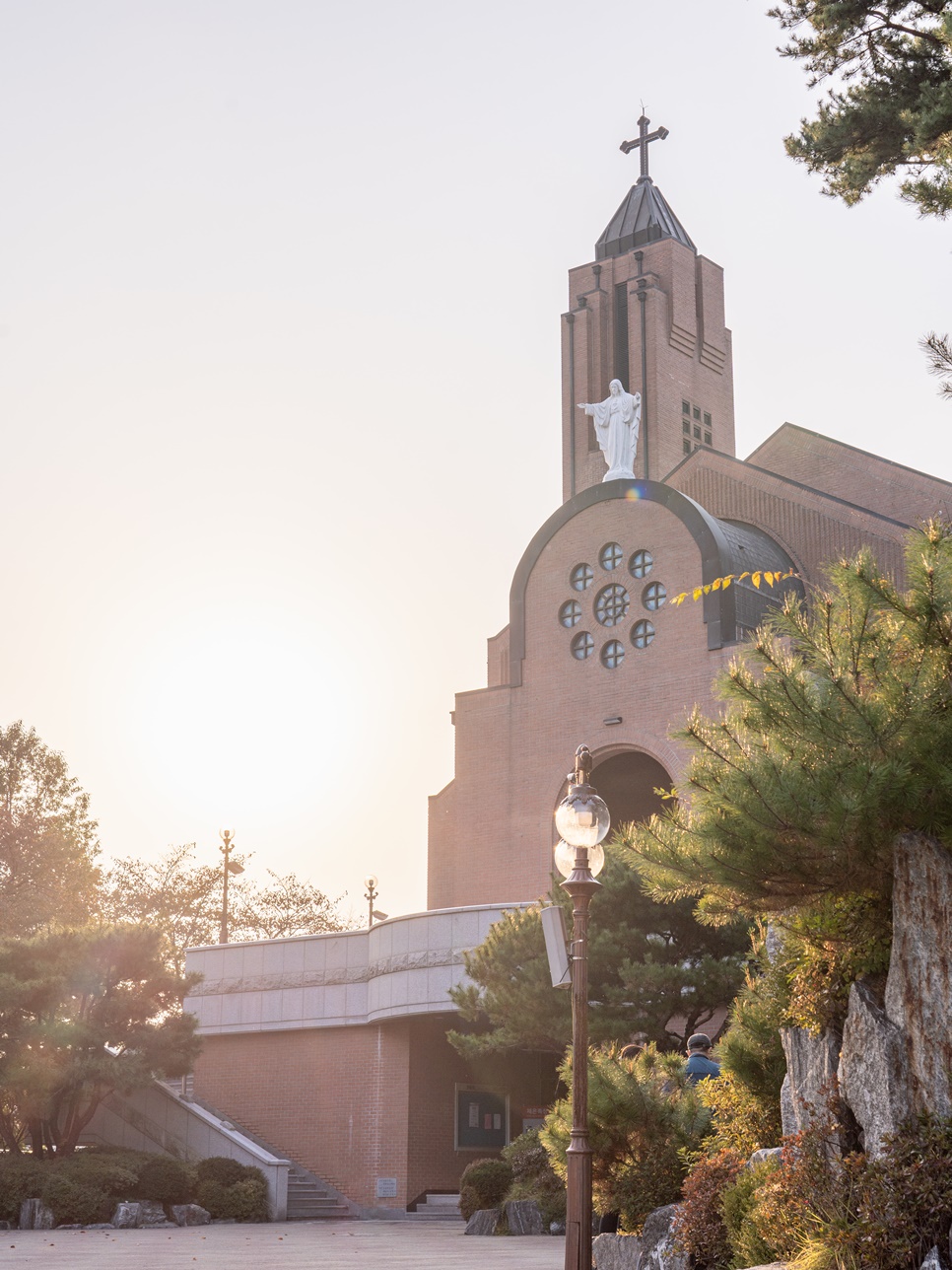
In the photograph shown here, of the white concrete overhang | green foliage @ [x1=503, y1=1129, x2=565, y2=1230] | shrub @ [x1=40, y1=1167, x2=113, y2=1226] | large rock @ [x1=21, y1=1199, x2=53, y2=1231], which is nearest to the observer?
A: green foliage @ [x1=503, y1=1129, x2=565, y2=1230]

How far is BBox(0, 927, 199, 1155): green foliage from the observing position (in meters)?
24.6

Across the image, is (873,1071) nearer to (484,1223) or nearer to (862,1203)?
(862,1203)

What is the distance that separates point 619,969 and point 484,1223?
160 inches

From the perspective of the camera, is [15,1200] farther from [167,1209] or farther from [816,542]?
[816,542]

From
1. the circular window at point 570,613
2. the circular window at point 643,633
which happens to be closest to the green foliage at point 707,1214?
the circular window at point 643,633

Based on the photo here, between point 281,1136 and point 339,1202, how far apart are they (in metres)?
2.07

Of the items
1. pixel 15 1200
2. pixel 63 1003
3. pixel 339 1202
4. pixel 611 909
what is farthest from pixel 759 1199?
pixel 339 1202

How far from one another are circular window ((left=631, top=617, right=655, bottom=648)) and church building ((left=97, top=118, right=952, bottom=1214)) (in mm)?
36

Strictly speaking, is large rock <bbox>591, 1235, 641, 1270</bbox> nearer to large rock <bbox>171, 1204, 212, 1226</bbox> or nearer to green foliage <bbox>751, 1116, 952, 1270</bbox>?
green foliage <bbox>751, 1116, 952, 1270</bbox>

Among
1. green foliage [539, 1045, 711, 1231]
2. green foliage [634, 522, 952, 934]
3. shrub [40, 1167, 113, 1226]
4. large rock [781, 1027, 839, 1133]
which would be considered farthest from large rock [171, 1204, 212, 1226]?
green foliage [634, 522, 952, 934]

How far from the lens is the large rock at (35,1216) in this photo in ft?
74.1

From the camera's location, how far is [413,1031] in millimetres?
29141

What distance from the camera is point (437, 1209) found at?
2830cm

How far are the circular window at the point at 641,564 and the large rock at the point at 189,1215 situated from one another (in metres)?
15.8
